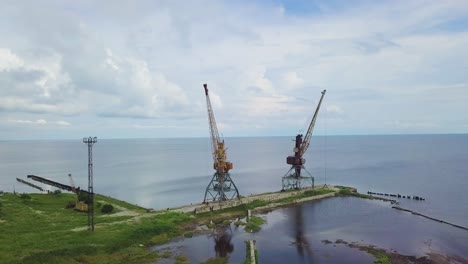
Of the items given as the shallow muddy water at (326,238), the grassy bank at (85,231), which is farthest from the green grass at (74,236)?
the shallow muddy water at (326,238)

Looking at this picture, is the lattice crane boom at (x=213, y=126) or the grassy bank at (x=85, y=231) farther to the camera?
Result: the lattice crane boom at (x=213, y=126)

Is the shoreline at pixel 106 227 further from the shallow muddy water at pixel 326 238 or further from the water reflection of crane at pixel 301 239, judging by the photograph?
the water reflection of crane at pixel 301 239

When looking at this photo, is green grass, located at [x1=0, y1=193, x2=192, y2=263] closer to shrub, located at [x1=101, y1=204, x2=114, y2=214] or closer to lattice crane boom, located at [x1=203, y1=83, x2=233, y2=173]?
shrub, located at [x1=101, y1=204, x2=114, y2=214]

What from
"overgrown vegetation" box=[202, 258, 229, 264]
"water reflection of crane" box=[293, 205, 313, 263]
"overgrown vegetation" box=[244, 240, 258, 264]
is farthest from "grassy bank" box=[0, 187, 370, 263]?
"overgrown vegetation" box=[244, 240, 258, 264]

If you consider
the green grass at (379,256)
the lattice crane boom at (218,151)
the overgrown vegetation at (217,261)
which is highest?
the lattice crane boom at (218,151)

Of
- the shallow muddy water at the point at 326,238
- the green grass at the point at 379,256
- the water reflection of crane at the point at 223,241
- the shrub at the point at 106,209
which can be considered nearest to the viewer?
the green grass at the point at 379,256

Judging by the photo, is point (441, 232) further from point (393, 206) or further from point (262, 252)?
point (262, 252)
